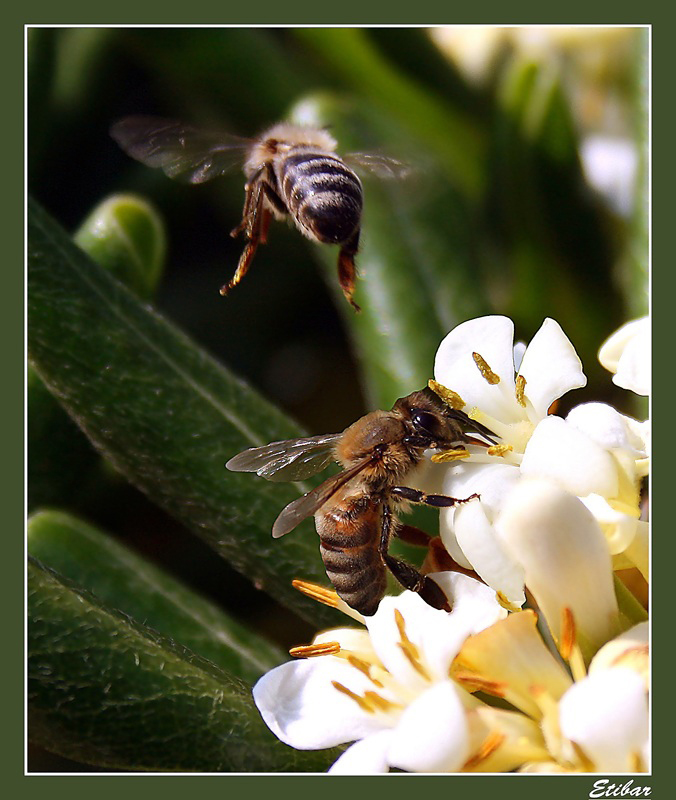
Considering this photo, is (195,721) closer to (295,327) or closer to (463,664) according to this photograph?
(463,664)

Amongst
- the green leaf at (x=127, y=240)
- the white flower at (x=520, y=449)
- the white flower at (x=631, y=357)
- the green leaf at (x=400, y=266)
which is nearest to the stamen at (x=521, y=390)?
the white flower at (x=520, y=449)

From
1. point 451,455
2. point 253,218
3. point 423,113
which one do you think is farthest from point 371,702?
point 423,113

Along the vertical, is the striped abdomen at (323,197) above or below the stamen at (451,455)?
above

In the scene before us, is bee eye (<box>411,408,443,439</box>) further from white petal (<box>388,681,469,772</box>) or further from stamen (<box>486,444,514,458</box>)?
white petal (<box>388,681,469,772</box>)

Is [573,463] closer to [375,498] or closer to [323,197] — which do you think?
[375,498]

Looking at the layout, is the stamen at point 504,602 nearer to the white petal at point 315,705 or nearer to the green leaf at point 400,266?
the white petal at point 315,705

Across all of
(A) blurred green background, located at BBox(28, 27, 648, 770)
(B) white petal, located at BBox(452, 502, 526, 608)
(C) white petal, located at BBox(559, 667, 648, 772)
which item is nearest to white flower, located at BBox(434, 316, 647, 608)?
(B) white petal, located at BBox(452, 502, 526, 608)
